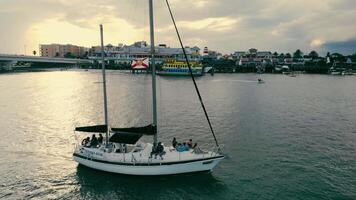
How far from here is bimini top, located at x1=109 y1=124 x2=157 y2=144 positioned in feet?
81.7

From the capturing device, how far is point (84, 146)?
26.5 metres

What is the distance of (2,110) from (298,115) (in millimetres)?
52862

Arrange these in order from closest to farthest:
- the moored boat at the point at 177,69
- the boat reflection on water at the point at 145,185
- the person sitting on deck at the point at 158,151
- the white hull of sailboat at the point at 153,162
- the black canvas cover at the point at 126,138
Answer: the boat reflection on water at the point at 145,185 < the white hull of sailboat at the point at 153,162 < the person sitting on deck at the point at 158,151 < the black canvas cover at the point at 126,138 < the moored boat at the point at 177,69

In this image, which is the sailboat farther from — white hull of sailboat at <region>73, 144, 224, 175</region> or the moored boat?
the moored boat

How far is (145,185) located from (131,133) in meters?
4.50

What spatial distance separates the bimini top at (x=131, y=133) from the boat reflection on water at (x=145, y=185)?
9.21 feet

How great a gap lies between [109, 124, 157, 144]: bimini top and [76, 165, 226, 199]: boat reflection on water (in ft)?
9.21

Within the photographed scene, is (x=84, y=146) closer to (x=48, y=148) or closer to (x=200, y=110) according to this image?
(x=48, y=148)

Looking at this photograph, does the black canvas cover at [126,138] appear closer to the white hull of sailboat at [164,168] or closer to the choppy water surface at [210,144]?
the white hull of sailboat at [164,168]

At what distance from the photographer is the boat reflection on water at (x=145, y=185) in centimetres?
2212

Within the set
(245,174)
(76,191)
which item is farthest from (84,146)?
(245,174)

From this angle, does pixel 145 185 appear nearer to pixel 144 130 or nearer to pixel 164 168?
pixel 164 168

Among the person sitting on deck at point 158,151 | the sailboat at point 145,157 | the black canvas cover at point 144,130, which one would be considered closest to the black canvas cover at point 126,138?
the sailboat at point 145,157

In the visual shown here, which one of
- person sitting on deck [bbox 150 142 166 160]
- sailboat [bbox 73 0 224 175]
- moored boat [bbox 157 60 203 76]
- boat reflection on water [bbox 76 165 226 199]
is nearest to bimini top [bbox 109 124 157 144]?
sailboat [bbox 73 0 224 175]
